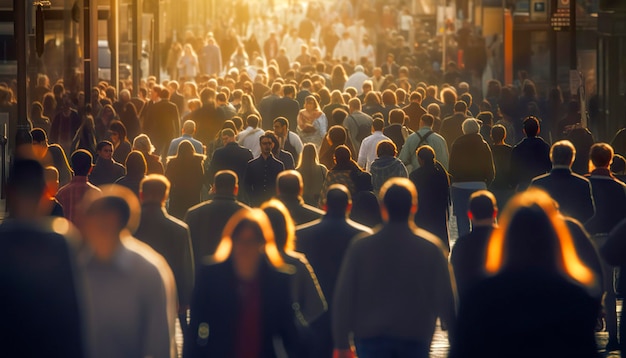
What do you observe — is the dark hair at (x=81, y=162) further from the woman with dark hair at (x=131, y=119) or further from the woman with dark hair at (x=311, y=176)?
the woman with dark hair at (x=131, y=119)

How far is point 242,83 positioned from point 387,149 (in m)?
14.9

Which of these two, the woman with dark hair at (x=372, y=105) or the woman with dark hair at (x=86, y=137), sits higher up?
the woman with dark hair at (x=372, y=105)

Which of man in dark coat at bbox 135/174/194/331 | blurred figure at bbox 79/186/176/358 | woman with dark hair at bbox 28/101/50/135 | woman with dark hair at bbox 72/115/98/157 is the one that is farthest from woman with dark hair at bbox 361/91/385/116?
blurred figure at bbox 79/186/176/358

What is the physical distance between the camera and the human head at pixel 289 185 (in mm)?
12047

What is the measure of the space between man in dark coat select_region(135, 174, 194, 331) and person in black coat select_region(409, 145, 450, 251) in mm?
4517

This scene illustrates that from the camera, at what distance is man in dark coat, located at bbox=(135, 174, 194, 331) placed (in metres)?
11.7

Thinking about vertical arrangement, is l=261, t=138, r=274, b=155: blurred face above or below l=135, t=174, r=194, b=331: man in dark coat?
above

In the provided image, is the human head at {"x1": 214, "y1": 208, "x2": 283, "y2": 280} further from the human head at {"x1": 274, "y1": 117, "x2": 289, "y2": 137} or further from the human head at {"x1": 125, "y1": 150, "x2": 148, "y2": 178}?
the human head at {"x1": 274, "y1": 117, "x2": 289, "y2": 137}

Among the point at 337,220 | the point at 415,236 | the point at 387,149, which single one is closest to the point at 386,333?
the point at 415,236

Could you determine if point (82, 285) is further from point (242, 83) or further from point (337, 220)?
point (242, 83)

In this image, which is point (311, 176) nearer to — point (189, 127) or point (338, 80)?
point (189, 127)

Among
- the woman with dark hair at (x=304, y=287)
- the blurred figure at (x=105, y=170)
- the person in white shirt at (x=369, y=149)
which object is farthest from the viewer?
the person in white shirt at (x=369, y=149)

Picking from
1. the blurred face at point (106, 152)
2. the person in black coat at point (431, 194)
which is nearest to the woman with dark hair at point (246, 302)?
the person in black coat at point (431, 194)

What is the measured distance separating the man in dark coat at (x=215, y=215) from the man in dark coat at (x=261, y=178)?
11.8 feet
